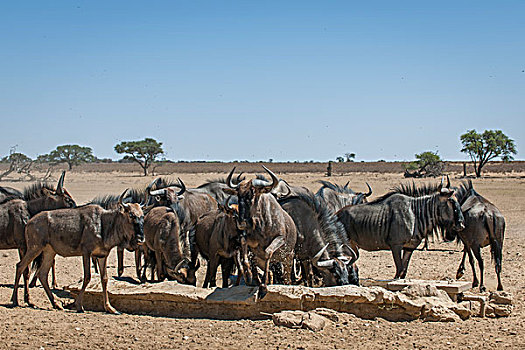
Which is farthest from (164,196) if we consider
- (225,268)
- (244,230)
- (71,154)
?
(71,154)

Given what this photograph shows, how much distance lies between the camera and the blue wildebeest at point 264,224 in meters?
A: 7.84

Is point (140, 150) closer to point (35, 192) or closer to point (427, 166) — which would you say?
point (427, 166)

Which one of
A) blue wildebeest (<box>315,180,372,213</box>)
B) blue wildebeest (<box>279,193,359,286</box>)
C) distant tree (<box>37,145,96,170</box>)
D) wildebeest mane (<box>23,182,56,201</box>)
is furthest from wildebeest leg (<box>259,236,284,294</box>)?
distant tree (<box>37,145,96,170</box>)

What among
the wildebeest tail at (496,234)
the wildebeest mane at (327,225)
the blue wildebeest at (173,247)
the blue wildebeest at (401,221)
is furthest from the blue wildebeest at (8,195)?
the wildebeest tail at (496,234)

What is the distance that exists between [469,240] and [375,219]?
1.58 meters

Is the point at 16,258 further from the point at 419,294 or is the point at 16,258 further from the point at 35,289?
the point at 419,294

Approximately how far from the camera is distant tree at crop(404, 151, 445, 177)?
1822 inches

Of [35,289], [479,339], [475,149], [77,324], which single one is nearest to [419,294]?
[479,339]

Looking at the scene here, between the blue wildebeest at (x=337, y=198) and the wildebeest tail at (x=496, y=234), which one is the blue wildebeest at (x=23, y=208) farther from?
the wildebeest tail at (x=496, y=234)

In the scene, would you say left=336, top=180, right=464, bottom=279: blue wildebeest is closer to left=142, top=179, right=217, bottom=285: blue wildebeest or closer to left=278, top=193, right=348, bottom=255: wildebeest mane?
left=278, top=193, right=348, bottom=255: wildebeest mane

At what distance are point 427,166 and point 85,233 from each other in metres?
43.2

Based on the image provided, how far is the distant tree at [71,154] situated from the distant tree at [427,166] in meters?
40.9

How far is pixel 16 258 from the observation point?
40.5 ft

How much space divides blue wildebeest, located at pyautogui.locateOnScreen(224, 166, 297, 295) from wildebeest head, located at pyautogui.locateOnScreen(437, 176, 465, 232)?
9.24 feet
